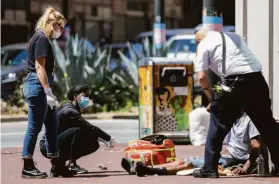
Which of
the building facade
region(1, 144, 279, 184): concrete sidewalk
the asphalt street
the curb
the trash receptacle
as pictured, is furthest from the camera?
the building facade

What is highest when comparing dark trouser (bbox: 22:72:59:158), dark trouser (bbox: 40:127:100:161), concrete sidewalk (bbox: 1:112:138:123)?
dark trouser (bbox: 22:72:59:158)

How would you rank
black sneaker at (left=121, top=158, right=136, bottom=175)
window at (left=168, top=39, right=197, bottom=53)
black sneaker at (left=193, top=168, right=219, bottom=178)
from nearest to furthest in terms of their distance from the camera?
black sneaker at (left=193, top=168, right=219, bottom=178)
black sneaker at (left=121, top=158, right=136, bottom=175)
window at (left=168, top=39, right=197, bottom=53)

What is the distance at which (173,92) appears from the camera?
1363 centimetres

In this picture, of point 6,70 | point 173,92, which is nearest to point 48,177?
point 173,92

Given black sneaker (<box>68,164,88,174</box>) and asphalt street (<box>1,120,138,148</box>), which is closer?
black sneaker (<box>68,164,88,174</box>)

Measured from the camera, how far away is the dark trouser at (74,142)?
934 centimetres

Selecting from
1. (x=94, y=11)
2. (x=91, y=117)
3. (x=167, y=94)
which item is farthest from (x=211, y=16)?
(x=94, y=11)

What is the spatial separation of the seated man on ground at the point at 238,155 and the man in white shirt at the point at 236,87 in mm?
236

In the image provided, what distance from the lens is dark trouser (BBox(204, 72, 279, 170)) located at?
862cm

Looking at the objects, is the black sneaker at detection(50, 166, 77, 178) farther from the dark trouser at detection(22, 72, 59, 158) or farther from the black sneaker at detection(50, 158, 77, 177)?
the dark trouser at detection(22, 72, 59, 158)

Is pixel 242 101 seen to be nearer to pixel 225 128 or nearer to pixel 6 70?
pixel 225 128

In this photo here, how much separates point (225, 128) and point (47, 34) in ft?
6.49

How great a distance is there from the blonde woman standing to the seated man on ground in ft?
2.75

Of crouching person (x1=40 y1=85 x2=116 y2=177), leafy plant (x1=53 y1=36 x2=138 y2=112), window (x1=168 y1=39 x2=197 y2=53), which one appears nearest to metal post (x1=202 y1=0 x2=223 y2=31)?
crouching person (x1=40 y1=85 x2=116 y2=177)
